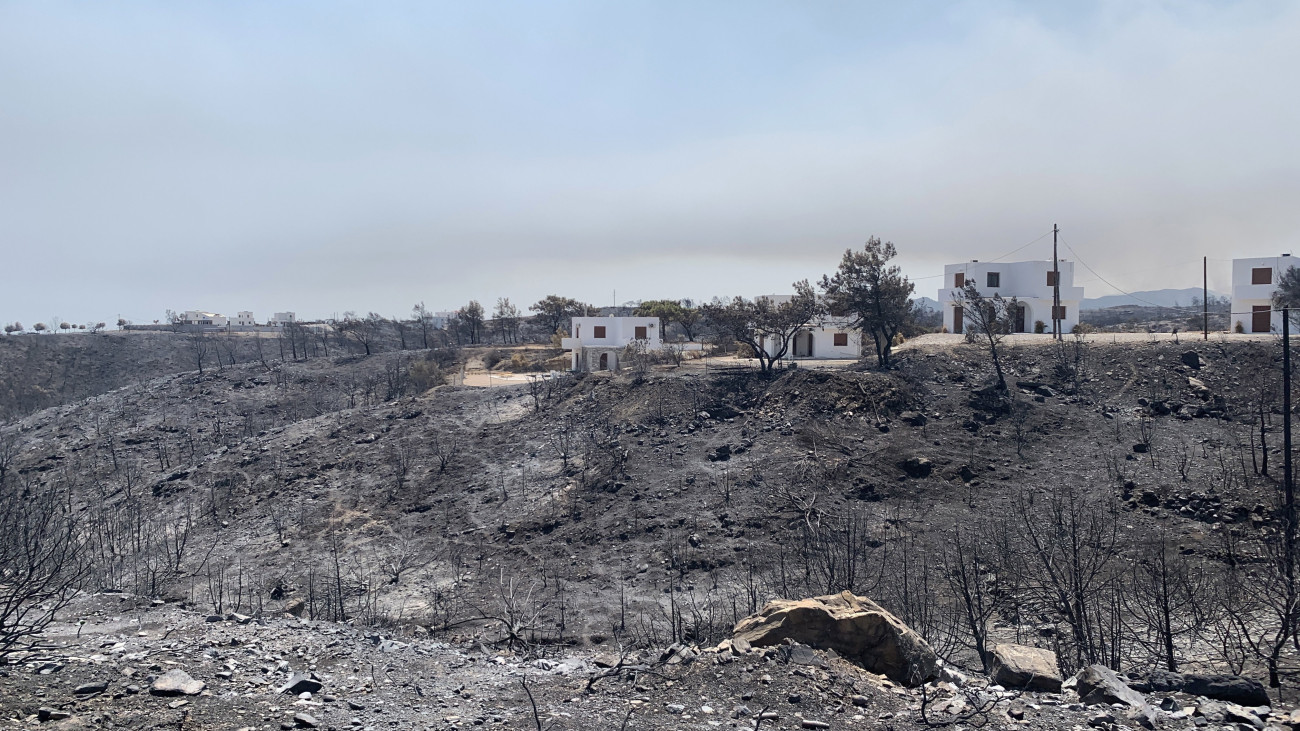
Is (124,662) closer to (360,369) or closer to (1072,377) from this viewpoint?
(1072,377)

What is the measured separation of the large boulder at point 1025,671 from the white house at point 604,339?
3506cm

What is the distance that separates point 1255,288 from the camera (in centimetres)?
4053

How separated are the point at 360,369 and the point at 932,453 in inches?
1465

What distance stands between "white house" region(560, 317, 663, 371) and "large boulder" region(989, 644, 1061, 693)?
35.1 meters

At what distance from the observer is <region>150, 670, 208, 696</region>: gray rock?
7.95 metres

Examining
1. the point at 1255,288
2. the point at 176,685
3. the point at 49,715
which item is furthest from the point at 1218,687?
the point at 1255,288

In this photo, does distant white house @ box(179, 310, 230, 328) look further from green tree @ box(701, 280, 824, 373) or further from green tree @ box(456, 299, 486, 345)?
green tree @ box(701, 280, 824, 373)

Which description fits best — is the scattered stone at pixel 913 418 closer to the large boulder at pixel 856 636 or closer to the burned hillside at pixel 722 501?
the burned hillside at pixel 722 501

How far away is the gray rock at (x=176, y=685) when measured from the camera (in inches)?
313

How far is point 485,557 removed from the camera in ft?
72.9

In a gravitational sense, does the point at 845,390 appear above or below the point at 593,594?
above

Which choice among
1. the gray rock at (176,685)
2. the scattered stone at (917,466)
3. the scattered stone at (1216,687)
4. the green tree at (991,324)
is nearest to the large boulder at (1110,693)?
the scattered stone at (1216,687)

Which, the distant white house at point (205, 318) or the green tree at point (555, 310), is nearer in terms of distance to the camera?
the green tree at point (555, 310)

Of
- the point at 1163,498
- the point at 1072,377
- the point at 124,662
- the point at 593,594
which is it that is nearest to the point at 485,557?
the point at 593,594
